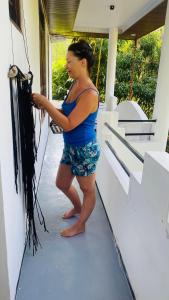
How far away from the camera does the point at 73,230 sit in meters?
2.03

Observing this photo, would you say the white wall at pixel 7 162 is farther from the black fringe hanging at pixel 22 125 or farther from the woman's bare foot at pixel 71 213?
the woman's bare foot at pixel 71 213

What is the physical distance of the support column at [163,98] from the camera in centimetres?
325

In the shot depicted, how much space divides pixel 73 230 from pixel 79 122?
0.97m

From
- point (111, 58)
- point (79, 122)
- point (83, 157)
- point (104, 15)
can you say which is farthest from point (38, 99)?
point (111, 58)

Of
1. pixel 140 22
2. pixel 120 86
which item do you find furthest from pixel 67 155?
pixel 120 86

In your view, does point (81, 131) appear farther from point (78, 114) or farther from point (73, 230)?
point (73, 230)

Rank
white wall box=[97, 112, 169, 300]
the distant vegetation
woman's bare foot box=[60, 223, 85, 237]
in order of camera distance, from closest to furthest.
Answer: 1. white wall box=[97, 112, 169, 300]
2. woman's bare foot box=[60, 223, 85, 237]
3. the distant vegetation

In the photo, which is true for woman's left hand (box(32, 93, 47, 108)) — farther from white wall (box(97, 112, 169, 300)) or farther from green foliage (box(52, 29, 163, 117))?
green foliage (box(52, 29, 163, 117))

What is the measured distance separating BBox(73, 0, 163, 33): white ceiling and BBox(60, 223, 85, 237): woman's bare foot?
11.3ft

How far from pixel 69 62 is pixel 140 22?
3.95 m

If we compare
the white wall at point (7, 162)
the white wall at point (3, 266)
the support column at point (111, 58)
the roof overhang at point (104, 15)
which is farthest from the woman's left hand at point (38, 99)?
the support column at point (111, 58)

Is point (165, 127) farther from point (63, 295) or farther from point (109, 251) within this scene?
point (63, 295)

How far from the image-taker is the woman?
1592mm

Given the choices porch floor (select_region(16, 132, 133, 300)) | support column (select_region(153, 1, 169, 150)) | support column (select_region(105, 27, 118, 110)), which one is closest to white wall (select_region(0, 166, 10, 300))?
porch floor (select_region(16, 132, 133, 300))
